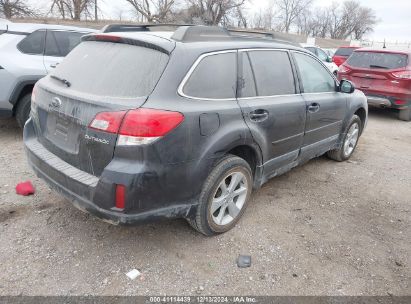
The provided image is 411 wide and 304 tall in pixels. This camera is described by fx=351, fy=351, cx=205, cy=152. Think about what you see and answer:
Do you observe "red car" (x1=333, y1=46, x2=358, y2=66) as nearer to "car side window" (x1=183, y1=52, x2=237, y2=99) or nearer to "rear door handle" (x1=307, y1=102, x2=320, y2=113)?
"rear door handle" (x1=307, y1=102, x2=320, y2=113)

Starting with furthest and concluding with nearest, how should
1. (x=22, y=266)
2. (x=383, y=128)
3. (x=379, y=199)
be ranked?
(x=383, y=128) → (x=379, y=199) → (x=22, y=266)

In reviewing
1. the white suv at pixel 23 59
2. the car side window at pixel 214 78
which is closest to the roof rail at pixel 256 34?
the car side window at pixel 214 78

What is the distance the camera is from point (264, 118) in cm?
319

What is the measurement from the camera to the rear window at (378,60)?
26.4 ft

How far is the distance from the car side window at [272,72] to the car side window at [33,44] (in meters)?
A: 3.73

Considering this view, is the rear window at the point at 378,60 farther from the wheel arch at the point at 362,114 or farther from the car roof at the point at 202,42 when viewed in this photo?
the car roof at the point at 202,42

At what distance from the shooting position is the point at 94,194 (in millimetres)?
2414

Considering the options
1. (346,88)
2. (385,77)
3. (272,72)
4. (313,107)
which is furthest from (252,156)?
(385,77)

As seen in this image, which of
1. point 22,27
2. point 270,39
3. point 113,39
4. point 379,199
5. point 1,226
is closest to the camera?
point 113,39

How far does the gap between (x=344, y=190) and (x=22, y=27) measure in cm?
513

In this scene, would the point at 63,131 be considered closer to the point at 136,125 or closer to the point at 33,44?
the point at 136,125

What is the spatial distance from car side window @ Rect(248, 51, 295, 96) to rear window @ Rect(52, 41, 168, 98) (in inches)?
40.4

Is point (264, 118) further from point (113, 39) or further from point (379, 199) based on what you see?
point (379, 199)

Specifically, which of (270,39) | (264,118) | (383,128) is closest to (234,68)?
(264,118)
